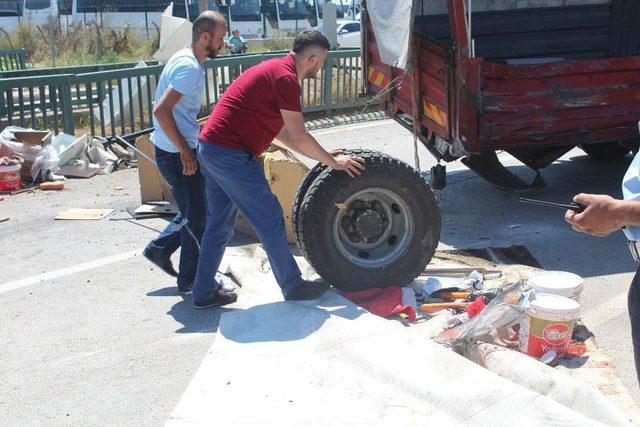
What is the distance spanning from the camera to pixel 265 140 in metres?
5.02

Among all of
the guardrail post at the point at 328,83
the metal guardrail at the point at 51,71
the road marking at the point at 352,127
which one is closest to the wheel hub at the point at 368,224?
the road marking at the point at 352,127

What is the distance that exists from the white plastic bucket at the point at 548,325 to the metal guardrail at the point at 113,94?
7.56m

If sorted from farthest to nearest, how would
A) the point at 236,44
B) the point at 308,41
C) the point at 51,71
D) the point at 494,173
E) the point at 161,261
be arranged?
1. the point at 236,44
2. the point at 51,71
3. the point at 494,173
4. the point at 161,261
5. the point at 308,41

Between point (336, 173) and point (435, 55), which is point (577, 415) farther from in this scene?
point (435, 55)

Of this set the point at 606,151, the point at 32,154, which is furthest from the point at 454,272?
the point at 32,154

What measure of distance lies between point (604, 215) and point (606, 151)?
6861 millimetres

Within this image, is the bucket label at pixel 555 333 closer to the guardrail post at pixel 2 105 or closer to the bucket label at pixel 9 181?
the bucket label at pixel 9 181

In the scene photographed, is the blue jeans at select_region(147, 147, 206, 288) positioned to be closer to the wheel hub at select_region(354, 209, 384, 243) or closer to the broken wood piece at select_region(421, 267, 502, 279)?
the wheel hub at select_region(354, 209, 384, 243)

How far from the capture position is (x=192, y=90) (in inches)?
211

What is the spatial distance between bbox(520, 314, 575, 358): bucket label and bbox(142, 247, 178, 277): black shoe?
2599 mm

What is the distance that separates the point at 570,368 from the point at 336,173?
185cm

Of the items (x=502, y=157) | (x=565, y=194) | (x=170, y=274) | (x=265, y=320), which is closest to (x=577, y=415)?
(x=265, y=320)

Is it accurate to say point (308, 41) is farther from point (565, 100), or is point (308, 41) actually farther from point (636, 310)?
point (565, 100)

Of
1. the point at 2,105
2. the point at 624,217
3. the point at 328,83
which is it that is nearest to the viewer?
the point at 624,217
